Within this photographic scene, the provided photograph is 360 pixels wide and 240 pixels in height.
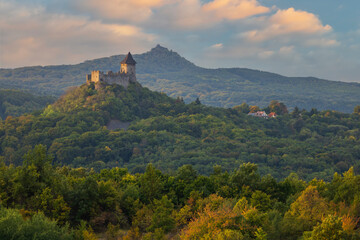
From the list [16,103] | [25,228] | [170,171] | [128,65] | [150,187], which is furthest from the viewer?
[16,103]

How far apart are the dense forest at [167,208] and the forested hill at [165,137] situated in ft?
111

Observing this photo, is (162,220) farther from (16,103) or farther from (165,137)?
(16,103)

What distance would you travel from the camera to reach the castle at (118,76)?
307ft

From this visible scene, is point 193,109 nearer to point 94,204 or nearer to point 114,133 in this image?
point 114,133

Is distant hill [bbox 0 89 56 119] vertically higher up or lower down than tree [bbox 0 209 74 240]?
higher up

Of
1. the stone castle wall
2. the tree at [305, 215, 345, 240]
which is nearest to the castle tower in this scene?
the stone castle wall

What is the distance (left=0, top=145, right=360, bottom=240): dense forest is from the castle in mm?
61281

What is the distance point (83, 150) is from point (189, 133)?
2874 cm

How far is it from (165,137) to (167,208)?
63.0 m

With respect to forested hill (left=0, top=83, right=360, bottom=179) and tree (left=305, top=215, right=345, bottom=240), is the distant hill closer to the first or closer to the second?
forested hill (left=0, top=83, right=360, bottom=179)

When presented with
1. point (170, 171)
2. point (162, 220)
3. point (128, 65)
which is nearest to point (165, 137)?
point (128, 65)

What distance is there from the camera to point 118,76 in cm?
9581

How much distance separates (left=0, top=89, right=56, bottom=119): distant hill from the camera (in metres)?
112

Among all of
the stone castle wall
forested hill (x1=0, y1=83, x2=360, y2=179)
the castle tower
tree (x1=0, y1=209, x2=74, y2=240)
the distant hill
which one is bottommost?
forested hill (x1=0, y1=83, x2=360, y2=179)
